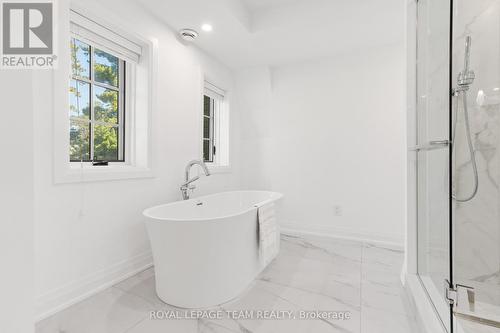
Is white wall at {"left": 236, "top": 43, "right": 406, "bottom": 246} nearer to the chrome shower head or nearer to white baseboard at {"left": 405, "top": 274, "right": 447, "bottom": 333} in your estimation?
the chrome shower head

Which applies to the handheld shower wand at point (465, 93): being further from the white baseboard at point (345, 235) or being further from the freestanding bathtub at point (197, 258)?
the freestanding bathtub at point (197, 258)

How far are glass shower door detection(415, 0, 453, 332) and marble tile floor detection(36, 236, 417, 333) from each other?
308 millimetres

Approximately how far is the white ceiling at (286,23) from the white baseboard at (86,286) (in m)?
2.23

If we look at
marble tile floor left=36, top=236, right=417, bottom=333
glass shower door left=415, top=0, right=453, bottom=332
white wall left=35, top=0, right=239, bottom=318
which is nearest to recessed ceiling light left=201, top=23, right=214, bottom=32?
white wall left=35, top=0, right=239, bottom=318

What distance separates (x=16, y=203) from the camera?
2.08 ft

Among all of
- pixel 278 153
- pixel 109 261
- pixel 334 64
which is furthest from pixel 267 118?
pixel 109 261

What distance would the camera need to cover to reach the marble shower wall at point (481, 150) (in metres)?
1.63

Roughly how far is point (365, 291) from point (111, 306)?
179 centimetres

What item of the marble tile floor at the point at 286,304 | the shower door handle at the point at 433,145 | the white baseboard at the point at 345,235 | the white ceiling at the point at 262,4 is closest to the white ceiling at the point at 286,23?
the white ceiling at the point at 262,4

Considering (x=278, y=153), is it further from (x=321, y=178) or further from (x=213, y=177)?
(x=213, y=177)

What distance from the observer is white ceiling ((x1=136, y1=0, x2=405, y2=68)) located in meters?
2.17

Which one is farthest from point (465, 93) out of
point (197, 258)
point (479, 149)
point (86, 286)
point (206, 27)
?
point (86, 286)

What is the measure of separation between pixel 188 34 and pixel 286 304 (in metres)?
2.58

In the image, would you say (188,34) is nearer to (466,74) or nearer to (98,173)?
(98,173)
